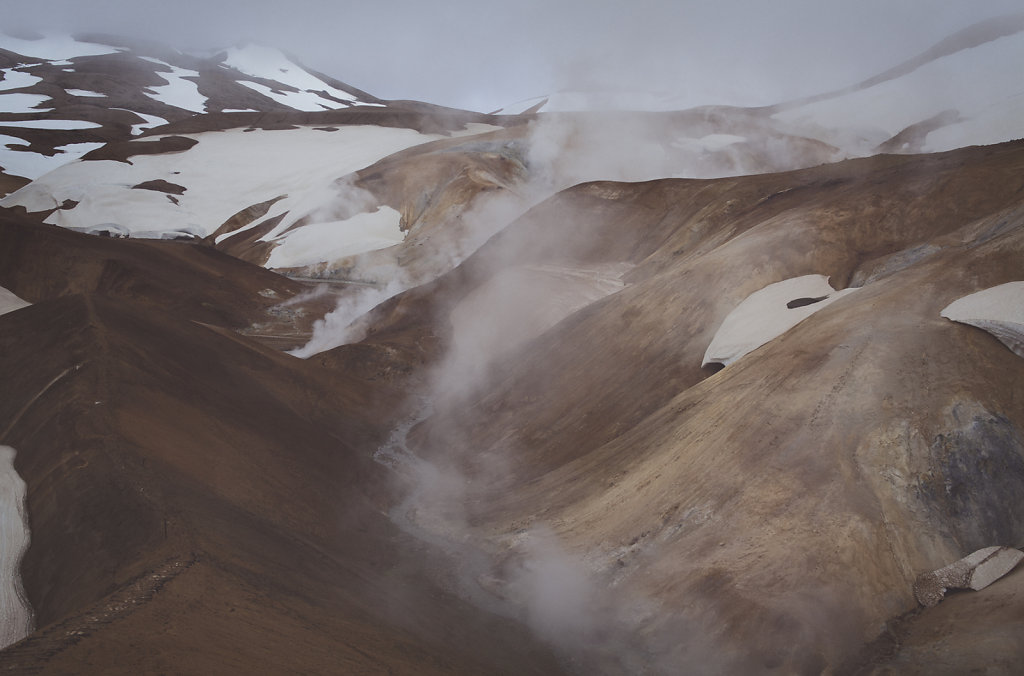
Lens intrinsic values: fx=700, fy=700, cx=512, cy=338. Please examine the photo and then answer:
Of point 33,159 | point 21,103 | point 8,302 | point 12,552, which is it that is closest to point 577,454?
point 12,552

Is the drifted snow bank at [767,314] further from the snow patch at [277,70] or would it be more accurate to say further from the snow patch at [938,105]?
the snow patch at [277,70]

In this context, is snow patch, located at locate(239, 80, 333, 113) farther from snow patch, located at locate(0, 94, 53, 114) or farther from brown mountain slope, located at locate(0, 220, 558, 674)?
brown mountain slope, located at locate(0, 220, 558, 674)

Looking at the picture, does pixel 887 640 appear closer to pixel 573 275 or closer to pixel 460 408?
pixel 460 408

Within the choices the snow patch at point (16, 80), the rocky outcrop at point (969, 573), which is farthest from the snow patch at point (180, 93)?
the rocky outcrop at point (969, 573)

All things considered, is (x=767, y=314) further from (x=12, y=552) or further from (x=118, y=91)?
(x=118, y=91)

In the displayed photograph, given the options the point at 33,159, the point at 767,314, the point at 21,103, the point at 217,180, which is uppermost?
the point at 21,103

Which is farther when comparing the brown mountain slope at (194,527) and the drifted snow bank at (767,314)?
the drifted snow bank at (767,314)
